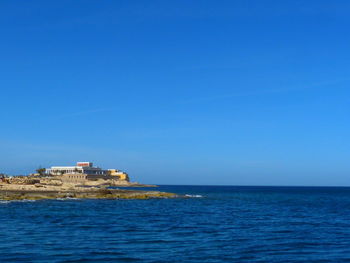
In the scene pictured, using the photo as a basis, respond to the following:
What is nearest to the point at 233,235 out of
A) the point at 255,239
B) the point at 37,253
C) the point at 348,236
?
the point at 255,239

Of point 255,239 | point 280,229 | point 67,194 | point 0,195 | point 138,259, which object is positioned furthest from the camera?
point 67,194

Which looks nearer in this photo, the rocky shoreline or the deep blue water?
the deep blue water

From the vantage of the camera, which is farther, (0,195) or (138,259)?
(0,195)

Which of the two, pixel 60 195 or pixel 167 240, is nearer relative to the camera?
pixel 167 240

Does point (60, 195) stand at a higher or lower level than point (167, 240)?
higher

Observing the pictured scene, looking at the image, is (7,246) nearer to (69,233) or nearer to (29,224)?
(69,233)

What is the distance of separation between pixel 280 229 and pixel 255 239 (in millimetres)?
A: 8640

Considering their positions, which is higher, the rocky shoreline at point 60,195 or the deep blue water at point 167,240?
the rocky shoreline at point 60,195

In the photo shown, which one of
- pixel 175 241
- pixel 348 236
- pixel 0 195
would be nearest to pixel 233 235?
pixel 175 241

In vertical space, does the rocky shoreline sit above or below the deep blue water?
above

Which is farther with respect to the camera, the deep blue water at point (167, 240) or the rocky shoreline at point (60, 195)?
the rocky shoreline at point (60, 195)

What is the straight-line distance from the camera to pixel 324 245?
117 feet

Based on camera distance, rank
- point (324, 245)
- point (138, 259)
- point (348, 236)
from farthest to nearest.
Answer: point (348, 236)
point (324, 245)
point (138, 259)

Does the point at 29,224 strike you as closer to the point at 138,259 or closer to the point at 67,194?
the point at 138,259
